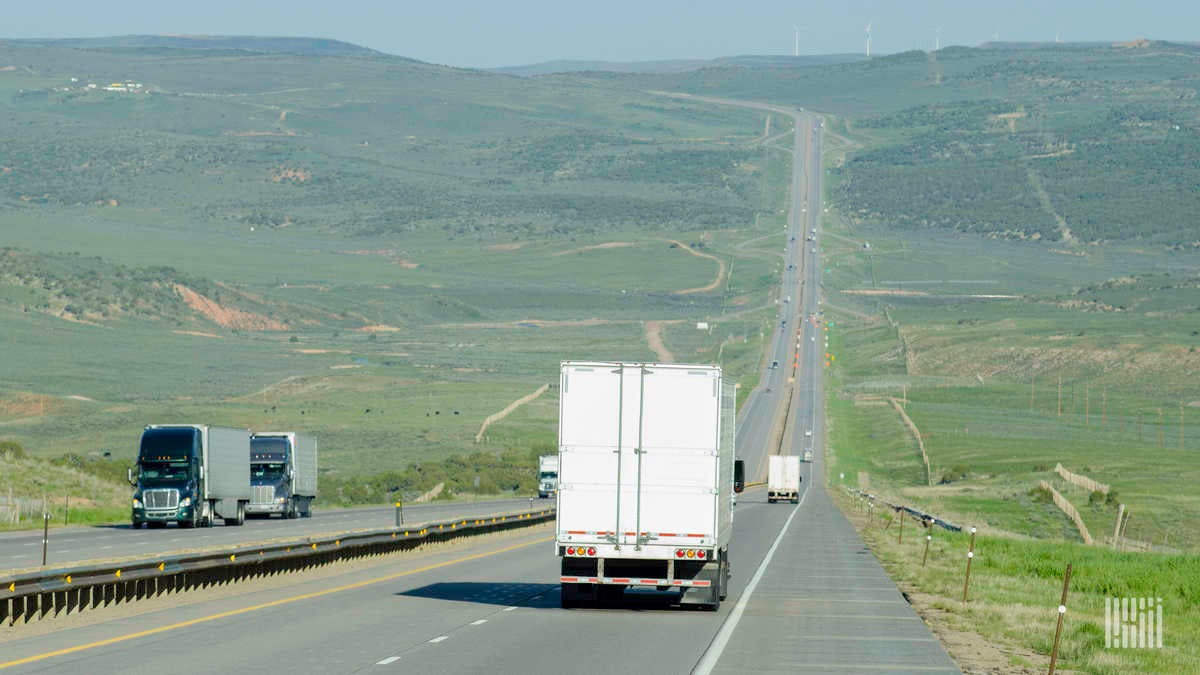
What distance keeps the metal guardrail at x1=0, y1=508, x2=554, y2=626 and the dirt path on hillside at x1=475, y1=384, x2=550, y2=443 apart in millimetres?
68337

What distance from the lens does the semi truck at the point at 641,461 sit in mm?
A: 26000

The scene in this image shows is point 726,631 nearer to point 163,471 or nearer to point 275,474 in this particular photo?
point 163,471

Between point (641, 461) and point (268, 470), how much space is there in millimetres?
36039

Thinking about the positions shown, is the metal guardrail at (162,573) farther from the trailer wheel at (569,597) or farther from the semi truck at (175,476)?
the semi truck at (175,476)

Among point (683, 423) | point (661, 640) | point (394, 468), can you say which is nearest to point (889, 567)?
point (683, 423)

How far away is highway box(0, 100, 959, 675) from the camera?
789 inches

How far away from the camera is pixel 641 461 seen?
26.1 metres

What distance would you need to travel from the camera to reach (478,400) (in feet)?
410

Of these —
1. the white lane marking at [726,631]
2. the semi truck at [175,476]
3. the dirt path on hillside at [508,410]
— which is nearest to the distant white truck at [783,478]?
the dirt path on hillside at [508,410]

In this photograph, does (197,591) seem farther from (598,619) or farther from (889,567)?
(889,567)

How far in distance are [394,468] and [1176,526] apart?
4069 cm

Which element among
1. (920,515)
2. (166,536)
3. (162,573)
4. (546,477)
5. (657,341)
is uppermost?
(657,341)

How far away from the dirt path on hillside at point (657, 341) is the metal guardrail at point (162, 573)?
101362mm

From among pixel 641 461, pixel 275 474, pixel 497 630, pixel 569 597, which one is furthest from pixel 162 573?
pixel 275 474
